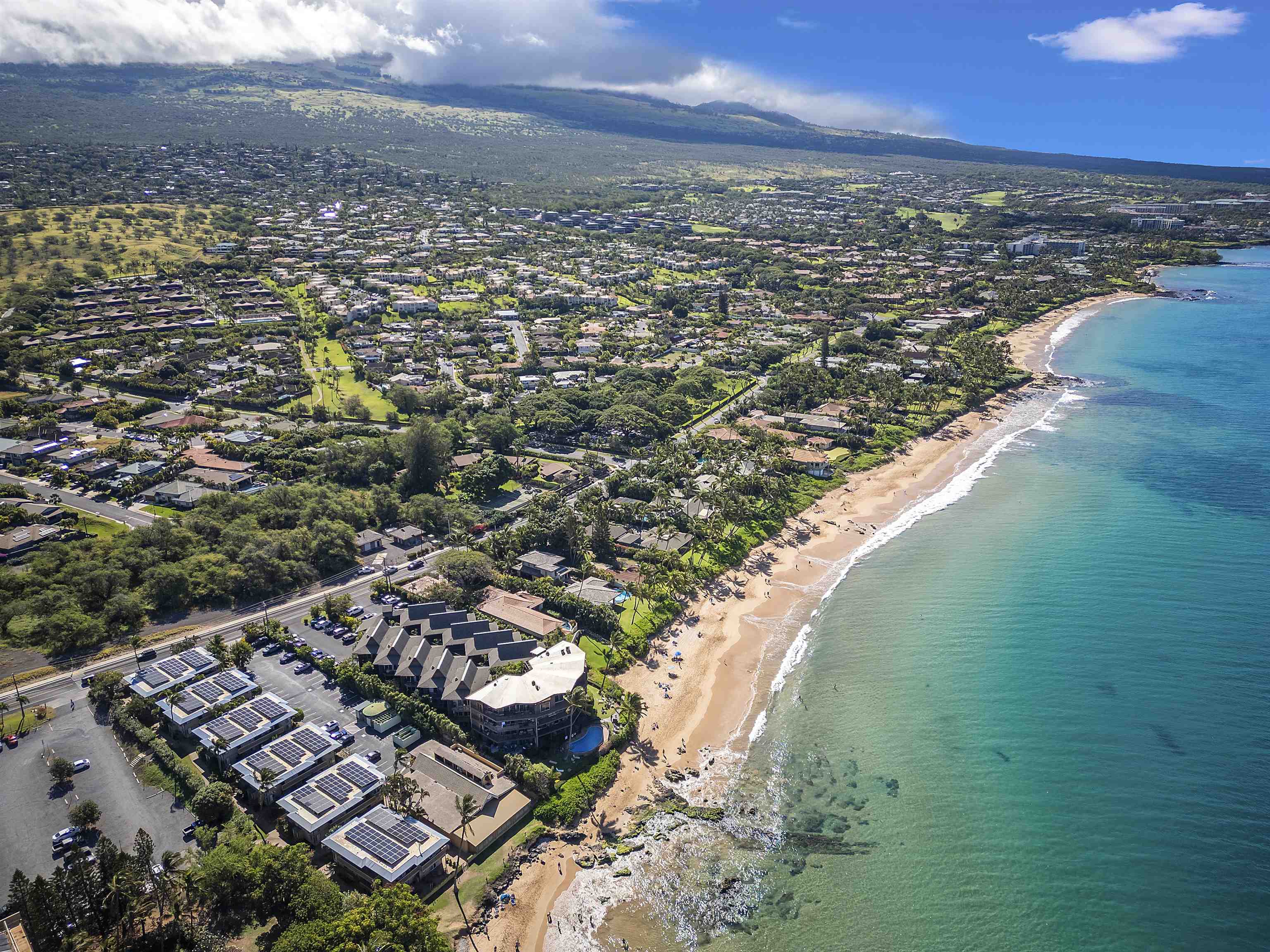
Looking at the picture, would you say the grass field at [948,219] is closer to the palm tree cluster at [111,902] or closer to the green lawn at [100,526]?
the green lawn at [100,526]

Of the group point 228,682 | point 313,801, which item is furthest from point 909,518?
point 228,682

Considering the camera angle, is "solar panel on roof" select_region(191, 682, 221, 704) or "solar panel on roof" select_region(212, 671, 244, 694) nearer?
"solar panel on roof" select_region(191, 682, 221, 704)

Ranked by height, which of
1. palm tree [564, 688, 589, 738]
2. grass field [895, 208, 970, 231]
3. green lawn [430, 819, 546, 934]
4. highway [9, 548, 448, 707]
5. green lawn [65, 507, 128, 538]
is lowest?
green lawn [65, 507, 128, 538]

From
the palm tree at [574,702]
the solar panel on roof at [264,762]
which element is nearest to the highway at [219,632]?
the solar panel on roof at [264,762]

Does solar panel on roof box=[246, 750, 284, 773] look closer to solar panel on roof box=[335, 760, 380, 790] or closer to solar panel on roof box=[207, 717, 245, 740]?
solar panel on roof box=[207, 717, 245, 740]

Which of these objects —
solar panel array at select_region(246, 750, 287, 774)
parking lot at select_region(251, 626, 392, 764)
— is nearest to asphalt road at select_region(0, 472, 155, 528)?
parking lot at select_region(251, 626, 392, 764)

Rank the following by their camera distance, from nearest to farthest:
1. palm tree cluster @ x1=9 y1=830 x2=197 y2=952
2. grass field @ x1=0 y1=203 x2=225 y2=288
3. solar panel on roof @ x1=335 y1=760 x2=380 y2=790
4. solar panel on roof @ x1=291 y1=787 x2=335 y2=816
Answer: palm tree cluster @ x1=9 y1=830 x2=197 y2=952, solar panel on roof @ x1=291 y1=787 x2=335 y2=816, solar panel on roof @ x1=335 y1=760 x2=380 y2=790, grass field @ x1=0 y1=203 x2=225 y2=288
